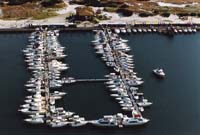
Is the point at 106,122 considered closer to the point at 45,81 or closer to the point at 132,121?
the point at 132,121

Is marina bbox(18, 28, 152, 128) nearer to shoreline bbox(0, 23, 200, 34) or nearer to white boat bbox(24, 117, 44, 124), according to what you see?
white boat bbox(24, 117, 44, 124)

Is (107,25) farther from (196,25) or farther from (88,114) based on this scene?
(88,114)

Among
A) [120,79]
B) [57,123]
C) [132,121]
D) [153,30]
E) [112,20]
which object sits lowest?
[132,121]

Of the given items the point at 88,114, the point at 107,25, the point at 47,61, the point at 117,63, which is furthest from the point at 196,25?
the point at 88,114

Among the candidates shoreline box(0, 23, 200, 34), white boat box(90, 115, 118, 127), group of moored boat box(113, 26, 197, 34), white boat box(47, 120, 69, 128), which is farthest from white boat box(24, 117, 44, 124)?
group of moored boat box(113, 26, 197, 34)

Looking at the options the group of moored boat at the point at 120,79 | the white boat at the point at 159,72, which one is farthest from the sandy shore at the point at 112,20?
the white boat at the point at 159,72

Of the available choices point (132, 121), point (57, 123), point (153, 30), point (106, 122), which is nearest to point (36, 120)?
point (57, 123)

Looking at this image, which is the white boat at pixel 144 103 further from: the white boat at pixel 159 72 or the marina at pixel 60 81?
the white boat at pixel 159 72
